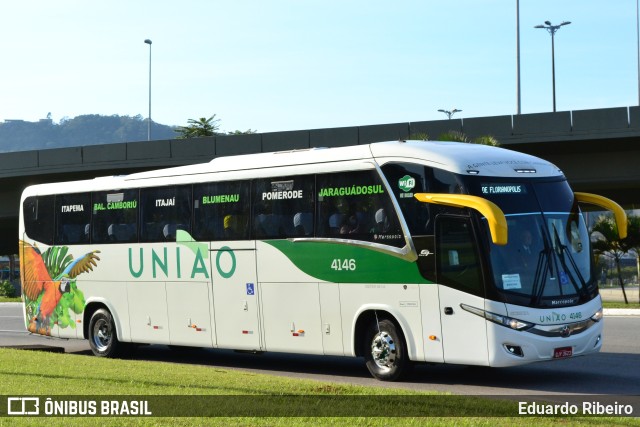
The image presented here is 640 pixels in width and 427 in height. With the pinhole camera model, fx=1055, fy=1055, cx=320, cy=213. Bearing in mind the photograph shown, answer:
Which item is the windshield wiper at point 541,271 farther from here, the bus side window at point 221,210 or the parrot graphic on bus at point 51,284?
the parrot graphic on bus at point 51,284

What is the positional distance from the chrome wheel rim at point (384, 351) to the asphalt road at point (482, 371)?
1.04 feet

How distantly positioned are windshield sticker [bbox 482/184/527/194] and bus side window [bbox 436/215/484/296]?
56cm

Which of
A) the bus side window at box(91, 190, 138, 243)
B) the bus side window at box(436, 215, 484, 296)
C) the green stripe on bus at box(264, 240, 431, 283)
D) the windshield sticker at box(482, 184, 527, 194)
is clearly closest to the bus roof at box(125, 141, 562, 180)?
the windshield sticker at box(482, 184, 527, 194)

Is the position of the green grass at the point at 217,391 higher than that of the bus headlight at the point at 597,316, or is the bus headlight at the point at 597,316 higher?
the bus headlight at the point at 597,316

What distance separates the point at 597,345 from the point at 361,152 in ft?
14.6

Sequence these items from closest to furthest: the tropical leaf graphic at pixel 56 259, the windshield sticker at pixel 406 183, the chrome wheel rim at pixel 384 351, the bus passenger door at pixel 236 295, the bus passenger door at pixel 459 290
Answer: the bus passenger door at pixel 459 290, the windshield sticker at pixel 406 183, the chrome wheel rim at pixel 384 351, the bus passenger door at pixel 236 295, the tropical leaf graphic at pixel 56 259

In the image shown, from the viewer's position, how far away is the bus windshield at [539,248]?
14.1 m

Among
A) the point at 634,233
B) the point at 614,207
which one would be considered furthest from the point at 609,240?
the point at 614,207

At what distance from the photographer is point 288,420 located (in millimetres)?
10070

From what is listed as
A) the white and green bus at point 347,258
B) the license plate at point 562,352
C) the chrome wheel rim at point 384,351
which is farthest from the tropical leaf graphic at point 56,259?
the license plate at point 562,352

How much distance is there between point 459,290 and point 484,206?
1376mm

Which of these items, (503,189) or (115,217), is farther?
(115,217)

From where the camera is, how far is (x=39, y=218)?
875 inches

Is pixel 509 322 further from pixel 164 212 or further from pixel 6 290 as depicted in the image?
pixel 6 290
